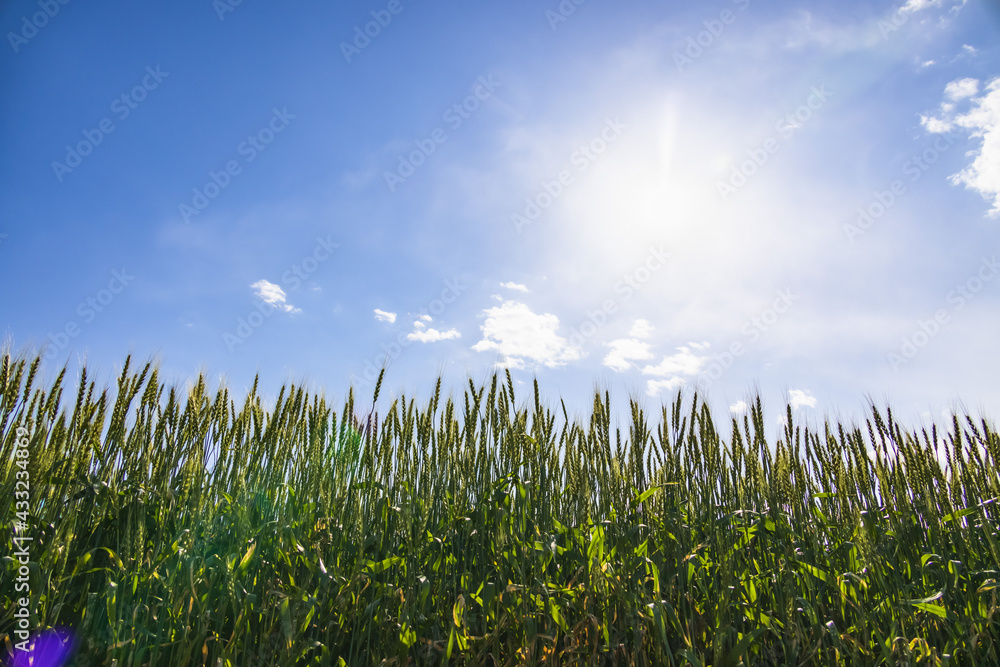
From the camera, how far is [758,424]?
102 inches

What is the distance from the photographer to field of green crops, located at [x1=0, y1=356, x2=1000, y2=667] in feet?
5.88

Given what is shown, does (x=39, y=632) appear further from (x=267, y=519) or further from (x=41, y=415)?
(x=41, y=415)

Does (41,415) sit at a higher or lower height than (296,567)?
higher

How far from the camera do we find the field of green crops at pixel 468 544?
1.79m

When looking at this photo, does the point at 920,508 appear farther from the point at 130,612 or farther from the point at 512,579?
the point at 130,612

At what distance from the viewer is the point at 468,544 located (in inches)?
88.0

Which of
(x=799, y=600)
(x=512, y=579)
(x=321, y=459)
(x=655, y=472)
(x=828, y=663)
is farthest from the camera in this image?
(x=655, y=472)

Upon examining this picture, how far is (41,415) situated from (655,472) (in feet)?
10.0

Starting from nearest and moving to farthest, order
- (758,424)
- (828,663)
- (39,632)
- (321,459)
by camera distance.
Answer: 1. (39,632)
2. (828,663)
3. (321,459)
4. (758,424)

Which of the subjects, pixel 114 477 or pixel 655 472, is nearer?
pixel 114 477

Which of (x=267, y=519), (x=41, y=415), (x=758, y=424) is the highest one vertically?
(x=758, y=424)

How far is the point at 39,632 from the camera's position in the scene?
5.43 feet

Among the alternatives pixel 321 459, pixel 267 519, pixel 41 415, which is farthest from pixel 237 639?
pixel 41 415

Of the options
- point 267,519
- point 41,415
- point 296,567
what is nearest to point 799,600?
point 296,567
